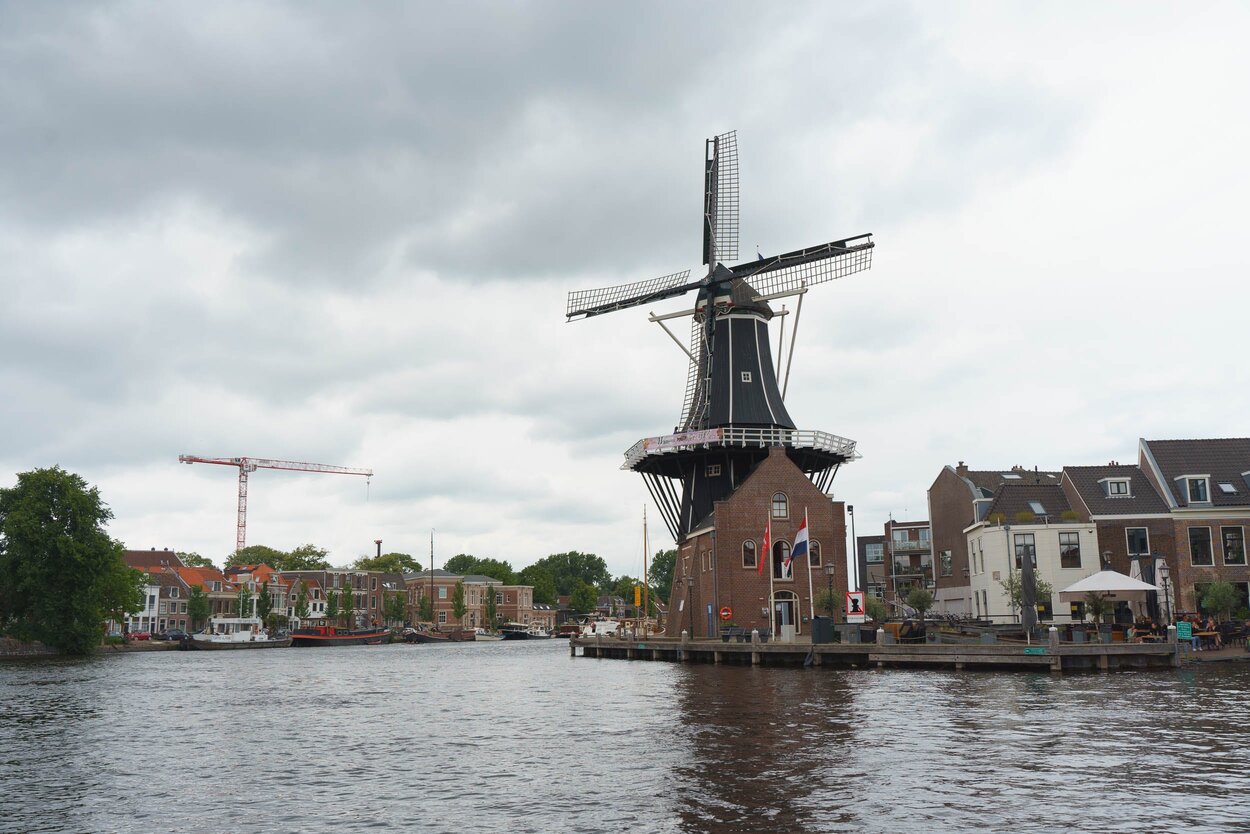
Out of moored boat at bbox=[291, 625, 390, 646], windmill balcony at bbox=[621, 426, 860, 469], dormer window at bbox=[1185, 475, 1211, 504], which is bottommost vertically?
moored boat at bbox=[291, 625, 390, 646]

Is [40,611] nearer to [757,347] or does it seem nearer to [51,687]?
[51,687]

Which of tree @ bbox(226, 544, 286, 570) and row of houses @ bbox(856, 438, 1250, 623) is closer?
row of houses @ bbox(856, 438, 1250, 623)

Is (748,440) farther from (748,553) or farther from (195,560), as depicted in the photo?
(195,560)

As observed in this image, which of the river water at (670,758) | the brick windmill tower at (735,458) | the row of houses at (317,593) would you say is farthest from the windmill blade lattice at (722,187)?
the row of houses at (317,593)

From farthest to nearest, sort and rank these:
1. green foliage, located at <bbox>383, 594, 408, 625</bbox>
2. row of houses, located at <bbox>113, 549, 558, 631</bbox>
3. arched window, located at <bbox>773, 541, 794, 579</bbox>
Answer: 1. green foliage, located at <bbox>383, 594, 408, 625</bbox>
2. row of houses, located at <bbox>113, 549, 558, 631</bbox>
3. arched window, located at <bbox>773, 541, 794, 579</bbox>

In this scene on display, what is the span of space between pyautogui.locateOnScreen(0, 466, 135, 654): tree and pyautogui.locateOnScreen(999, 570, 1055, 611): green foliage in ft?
215

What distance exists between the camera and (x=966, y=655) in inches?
1614

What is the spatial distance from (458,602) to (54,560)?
8238 centimetres

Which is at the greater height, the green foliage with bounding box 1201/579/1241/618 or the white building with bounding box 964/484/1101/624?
the white building with bounding box 964/484/1101/624

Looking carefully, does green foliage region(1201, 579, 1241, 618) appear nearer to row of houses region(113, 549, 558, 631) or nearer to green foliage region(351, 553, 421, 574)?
row of houses region(113, 549, 558, 631)

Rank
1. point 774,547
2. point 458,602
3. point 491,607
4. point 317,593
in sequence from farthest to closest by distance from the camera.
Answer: point 491,607, point 458,602, point 317,593, point 774,547

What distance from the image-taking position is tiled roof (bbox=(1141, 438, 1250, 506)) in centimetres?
5750

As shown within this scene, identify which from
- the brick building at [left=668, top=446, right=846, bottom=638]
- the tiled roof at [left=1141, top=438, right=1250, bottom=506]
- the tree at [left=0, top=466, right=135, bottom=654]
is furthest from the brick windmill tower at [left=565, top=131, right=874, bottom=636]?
the tree at [left=0, top=466, right=135, bottom=654]

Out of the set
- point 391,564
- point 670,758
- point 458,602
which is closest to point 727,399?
point 670,758
